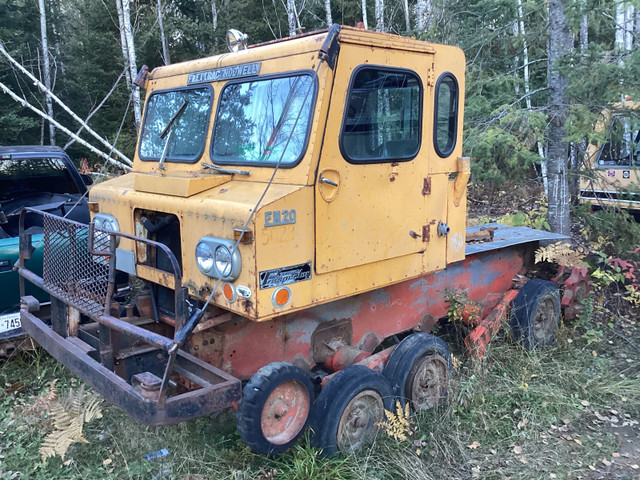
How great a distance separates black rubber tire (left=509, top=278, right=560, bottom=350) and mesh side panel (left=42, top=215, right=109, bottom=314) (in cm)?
410

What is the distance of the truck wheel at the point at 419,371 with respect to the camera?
4.32m

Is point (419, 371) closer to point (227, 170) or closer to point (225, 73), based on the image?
point (227, 170)

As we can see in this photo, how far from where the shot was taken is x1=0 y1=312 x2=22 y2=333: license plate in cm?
484

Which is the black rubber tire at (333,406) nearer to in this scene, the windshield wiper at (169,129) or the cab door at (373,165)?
the cab door at (373,165)

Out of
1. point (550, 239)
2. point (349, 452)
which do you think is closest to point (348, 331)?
point (349, 452)

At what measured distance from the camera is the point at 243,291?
3279 millimetres

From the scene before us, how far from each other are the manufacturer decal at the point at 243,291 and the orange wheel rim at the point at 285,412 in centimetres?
64

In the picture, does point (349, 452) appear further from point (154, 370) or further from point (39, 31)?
point (39, 31)

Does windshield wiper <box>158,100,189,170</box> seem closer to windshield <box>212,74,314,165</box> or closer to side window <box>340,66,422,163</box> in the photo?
windshield <box>212,74,314,165</box>

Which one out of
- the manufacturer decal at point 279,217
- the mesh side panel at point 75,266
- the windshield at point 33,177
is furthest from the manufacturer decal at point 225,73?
the windshield at point 33,177

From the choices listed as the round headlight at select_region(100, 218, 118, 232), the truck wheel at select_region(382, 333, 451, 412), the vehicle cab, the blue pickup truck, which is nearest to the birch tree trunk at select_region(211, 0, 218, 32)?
the blue pickup truck

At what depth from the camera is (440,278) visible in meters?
5.25

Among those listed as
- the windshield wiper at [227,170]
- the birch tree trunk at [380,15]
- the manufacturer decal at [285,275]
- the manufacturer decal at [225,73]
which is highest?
the birch tree trunk at [380,15]

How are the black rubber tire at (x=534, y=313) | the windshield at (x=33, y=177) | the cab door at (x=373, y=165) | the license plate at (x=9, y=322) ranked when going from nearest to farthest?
the cab door at (x=373, y=165) → the license plate at (x=9, y=322) → the black rubber tire at (x=534, y=313) → the windshield at (x=33, y=177)
